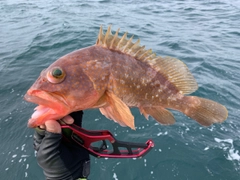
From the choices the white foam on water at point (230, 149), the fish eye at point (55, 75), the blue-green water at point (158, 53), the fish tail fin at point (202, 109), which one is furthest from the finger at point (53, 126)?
the white foam on water at point (230, 149)

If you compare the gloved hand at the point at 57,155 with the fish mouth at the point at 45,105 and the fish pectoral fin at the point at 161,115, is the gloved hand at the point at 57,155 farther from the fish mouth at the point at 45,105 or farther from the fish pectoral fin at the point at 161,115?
the fish pectoral fin at the point at 161,115

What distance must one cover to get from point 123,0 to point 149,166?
57.7ft

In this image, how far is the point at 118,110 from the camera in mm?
2195

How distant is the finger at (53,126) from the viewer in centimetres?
212

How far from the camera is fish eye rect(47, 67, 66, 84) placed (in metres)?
2.02

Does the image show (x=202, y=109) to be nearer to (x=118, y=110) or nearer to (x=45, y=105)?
(x=118, y=110)

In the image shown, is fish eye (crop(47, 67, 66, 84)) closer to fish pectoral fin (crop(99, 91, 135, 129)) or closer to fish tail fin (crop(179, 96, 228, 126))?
fish pectoral fin (crop(99, 91, 135, 129))

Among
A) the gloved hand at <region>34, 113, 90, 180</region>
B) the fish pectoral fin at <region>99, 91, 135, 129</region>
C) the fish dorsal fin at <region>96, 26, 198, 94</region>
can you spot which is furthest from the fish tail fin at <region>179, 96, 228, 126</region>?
the gloved hand at <region>34, 113, 90, 180</region>

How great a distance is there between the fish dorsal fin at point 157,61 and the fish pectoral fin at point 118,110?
59cm

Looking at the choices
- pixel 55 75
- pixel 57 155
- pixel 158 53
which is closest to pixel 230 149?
pixel 57 155

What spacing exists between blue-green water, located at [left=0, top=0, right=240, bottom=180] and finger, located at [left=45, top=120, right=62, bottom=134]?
2.00 m

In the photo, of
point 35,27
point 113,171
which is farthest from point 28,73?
point 35,27

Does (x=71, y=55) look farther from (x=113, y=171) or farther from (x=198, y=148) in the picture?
(x=198, y=148)

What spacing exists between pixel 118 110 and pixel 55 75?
2.41 ft
